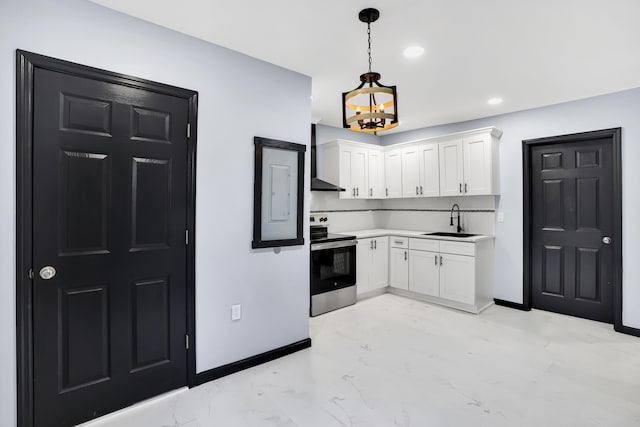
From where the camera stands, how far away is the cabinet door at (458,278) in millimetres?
4098

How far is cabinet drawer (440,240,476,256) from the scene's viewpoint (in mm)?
4105

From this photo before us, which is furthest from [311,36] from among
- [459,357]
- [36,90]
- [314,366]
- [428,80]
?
[459,357]

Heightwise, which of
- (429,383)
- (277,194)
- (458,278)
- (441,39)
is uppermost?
(441,39)

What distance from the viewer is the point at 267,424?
2.06 m

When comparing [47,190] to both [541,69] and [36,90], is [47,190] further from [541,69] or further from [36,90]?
[541,69]

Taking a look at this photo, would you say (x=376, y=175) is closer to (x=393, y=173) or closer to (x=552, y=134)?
(x=393, y=173)

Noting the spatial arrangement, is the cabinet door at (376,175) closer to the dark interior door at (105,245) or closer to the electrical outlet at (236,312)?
the electrical outlet at (236,312)

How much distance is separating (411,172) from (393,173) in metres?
0.32

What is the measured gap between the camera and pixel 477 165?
4.35 m

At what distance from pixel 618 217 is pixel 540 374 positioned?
209 cm

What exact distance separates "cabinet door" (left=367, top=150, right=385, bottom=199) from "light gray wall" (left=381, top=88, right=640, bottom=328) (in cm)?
81

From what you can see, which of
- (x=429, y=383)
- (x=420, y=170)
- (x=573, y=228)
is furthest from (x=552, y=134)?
(x=429, y=383)

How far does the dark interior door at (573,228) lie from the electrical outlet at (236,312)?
3.66 metres

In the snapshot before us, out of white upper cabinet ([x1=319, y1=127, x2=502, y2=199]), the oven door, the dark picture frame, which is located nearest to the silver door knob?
the dark picture frame
